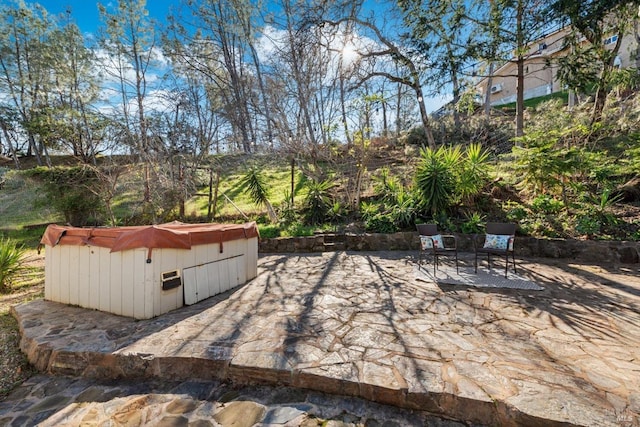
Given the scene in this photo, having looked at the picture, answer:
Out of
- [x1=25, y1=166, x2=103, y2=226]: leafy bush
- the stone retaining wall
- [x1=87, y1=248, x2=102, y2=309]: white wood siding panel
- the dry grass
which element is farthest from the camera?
[x1=25, y1=166, x2=103, y2=226]: leafy bush

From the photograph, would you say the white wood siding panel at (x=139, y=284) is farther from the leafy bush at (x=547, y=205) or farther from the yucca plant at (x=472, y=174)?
the leafy bush at (x=547, y=205)

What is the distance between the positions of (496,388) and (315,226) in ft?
18.0

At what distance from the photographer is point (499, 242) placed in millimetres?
4016

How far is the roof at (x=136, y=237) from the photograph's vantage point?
2656mm

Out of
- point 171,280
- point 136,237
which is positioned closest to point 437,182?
point 171,280

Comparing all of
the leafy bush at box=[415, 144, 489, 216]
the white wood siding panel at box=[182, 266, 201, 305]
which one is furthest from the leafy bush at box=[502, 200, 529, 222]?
the white wood siding panel at box=[182, 266, 201, 305]

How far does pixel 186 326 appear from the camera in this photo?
2.58 meters

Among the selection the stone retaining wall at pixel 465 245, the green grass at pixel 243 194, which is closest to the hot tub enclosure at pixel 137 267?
the stone retaining wall at pixel 465 245

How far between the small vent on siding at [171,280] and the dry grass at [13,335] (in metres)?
1.12

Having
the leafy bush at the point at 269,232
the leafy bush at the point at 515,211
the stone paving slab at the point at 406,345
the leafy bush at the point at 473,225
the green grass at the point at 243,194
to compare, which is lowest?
the stone paving slab at the point at 406,345

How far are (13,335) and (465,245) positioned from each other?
6.76 metres

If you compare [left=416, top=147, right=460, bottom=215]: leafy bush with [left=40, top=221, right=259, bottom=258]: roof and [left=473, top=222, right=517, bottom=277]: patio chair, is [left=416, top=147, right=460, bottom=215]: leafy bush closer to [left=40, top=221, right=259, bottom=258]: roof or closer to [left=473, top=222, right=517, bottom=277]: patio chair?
[left=473, top=222, right=517, bottom=277]: patio chair

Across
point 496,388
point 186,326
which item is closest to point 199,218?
point 186,326

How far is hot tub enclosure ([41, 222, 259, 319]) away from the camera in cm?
271
